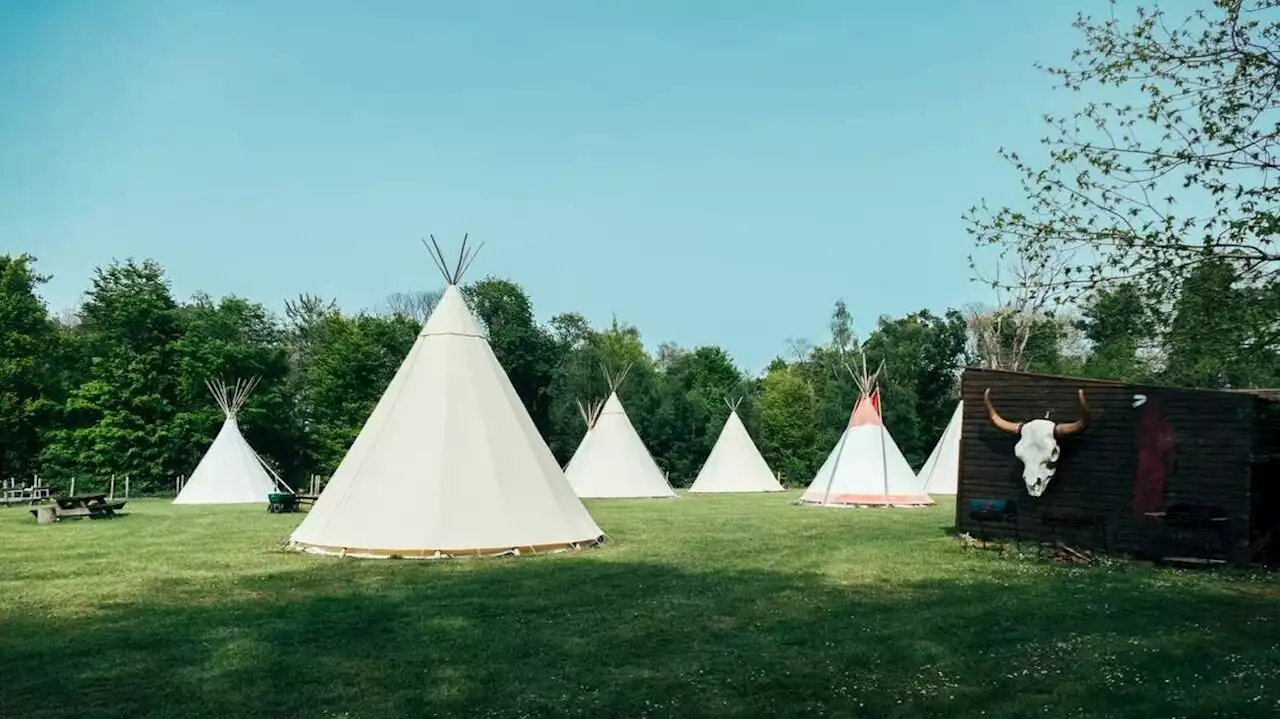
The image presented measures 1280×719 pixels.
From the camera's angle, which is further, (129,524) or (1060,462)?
(129,524)

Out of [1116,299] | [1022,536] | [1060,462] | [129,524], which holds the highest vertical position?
[1116,299]

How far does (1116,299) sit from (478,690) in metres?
5.98

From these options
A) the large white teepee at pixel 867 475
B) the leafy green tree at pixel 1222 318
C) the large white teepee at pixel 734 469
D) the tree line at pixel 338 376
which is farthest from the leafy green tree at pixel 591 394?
the leafy green tree at pixel 1222 318

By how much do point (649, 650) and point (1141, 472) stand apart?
9.19 metres

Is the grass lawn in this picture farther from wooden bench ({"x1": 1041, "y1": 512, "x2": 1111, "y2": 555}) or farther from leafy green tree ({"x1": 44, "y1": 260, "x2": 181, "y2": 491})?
leafy green tree ({"x1": 44, "y1": 260, "x2": 181, "y2": 491})

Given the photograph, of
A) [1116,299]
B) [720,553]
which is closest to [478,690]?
[1116,299]

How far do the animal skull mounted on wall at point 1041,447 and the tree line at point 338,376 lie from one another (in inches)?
376

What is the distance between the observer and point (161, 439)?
1336 inches

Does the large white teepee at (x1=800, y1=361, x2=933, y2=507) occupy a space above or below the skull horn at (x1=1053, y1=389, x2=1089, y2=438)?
below

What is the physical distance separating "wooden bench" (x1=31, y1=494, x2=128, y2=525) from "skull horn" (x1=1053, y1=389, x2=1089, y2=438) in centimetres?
1859

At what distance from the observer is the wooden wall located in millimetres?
12227

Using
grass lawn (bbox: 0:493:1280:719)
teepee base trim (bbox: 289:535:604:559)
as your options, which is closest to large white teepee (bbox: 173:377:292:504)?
grass lawn (bbox: 0:493:1280:719)

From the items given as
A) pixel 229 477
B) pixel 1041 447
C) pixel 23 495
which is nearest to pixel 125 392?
pixel 23 495

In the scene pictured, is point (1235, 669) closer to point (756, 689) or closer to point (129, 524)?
point (756, 689)
